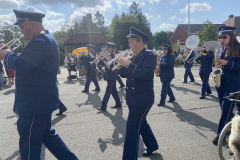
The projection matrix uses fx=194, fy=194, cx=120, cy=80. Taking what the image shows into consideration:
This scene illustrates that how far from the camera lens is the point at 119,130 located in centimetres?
429

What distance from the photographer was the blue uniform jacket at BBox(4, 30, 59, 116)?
2.05 meters

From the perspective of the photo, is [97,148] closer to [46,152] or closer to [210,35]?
[46,152]

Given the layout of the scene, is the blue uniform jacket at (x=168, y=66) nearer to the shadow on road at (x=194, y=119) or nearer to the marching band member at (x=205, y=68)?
the shadow on road at (x=194, y=119)

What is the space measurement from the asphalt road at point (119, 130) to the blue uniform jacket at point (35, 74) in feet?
4.70

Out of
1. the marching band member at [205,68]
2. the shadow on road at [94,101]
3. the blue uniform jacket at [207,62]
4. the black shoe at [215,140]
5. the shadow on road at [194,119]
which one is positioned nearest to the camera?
the black shoe at [215,140]

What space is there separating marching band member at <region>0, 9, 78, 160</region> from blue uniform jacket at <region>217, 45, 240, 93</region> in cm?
281

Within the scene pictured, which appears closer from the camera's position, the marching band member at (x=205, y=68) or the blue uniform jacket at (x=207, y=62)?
the marching band member at (x=205, y=68)

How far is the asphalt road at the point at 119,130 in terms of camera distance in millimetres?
Answer: 3291

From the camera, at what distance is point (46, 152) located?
3.39 m

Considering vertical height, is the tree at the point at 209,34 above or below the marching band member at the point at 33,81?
above

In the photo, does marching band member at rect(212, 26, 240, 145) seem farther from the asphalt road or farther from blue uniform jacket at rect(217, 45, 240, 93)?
the asphalt road

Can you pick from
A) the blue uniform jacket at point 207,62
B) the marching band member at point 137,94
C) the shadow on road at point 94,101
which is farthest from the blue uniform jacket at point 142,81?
the blue uniform jacket at point 207,62

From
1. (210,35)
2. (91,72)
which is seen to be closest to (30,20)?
(91,72)

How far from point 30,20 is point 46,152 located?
2292 mm
